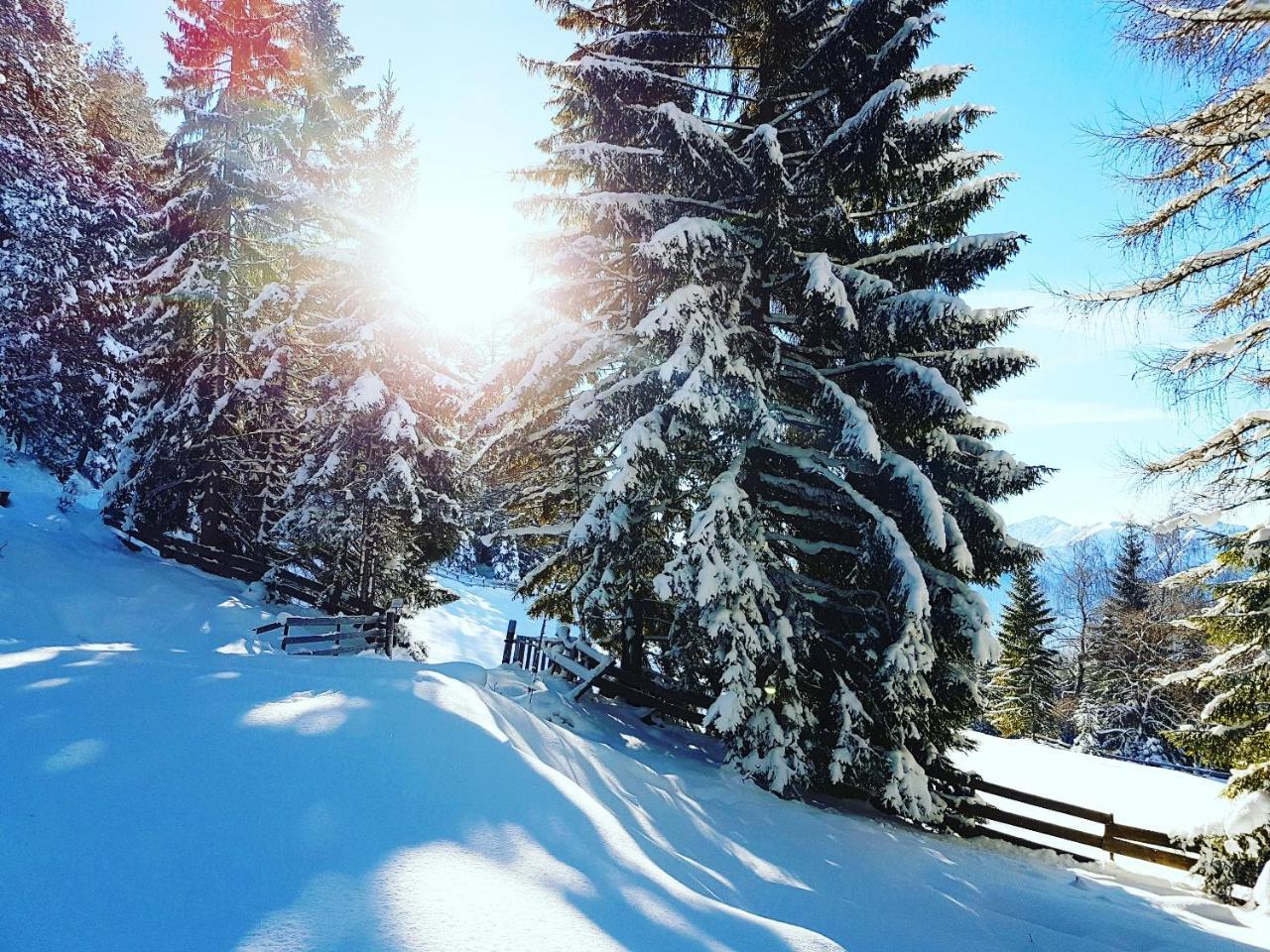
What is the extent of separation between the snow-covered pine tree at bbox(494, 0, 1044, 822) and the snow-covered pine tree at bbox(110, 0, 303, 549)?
1098 centimetres

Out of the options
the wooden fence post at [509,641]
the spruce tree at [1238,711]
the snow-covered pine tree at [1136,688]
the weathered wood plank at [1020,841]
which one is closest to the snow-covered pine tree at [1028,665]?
the snow-covered pine tree at [1136,688]

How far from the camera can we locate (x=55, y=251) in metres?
20.3

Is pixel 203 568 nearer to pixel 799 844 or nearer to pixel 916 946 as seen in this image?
pixel 799 844

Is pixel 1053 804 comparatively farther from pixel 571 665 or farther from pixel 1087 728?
pixel 1087 728

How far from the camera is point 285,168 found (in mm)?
20391

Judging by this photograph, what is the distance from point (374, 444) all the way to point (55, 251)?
50.2ft

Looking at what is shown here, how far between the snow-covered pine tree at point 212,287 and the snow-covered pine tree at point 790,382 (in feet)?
36.0

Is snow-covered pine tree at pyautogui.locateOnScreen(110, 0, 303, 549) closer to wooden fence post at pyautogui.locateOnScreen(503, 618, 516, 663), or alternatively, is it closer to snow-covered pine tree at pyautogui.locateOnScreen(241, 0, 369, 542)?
snow-covered pine tree at pyautogui.locateOnScreen(241, 0, 369, 542)

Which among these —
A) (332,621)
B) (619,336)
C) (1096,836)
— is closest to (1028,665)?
(1096,836)

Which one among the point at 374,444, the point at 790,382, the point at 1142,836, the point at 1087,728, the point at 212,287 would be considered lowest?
the point at 1087,728

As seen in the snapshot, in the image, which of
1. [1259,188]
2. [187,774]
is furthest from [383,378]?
[1259,188]

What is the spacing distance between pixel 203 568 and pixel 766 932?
20.1 meters

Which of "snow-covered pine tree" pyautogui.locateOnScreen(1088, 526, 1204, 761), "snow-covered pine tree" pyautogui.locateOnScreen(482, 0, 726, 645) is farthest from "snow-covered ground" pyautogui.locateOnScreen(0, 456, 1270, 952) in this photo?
"snow-covered pine tree" pyautogui.locateOnScreen(1088, 526, 1204, 761)

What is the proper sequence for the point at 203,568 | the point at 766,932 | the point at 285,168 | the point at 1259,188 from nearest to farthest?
1. the point at 766,932
2. the point at 1259,188
3. the point at 203,568
4. the point at 285,168
